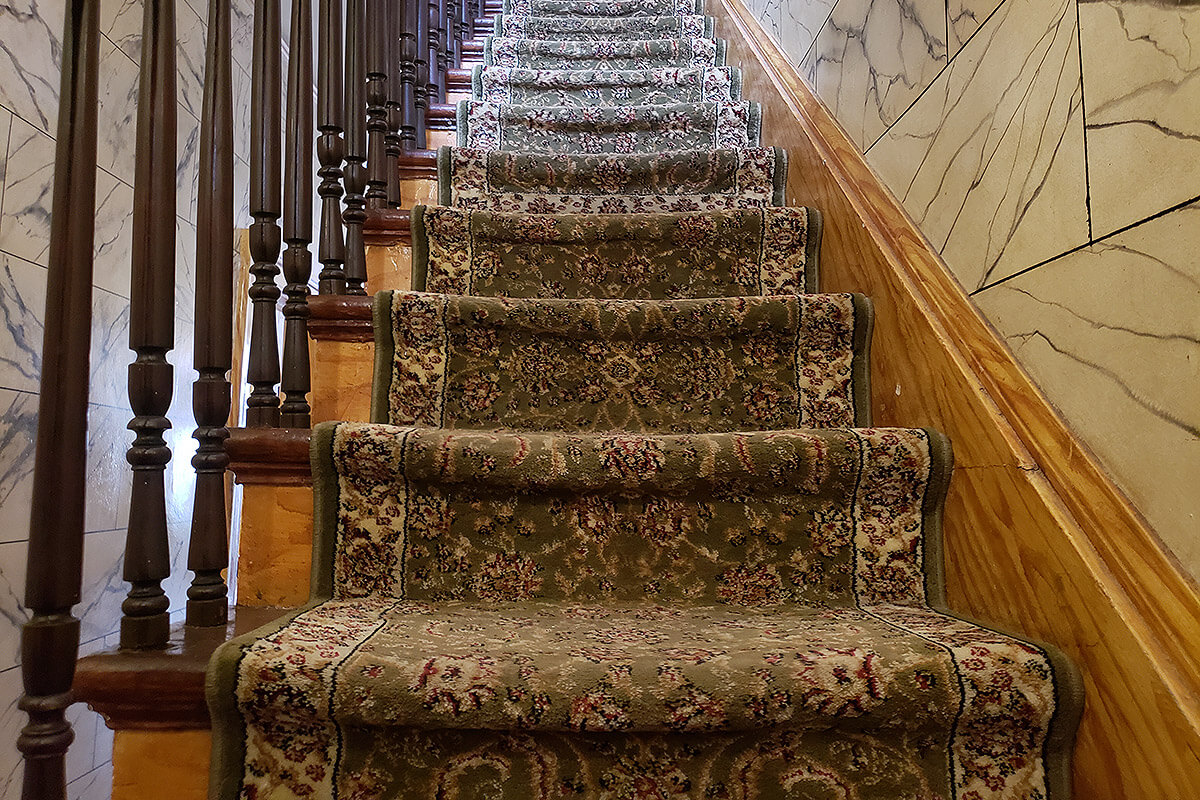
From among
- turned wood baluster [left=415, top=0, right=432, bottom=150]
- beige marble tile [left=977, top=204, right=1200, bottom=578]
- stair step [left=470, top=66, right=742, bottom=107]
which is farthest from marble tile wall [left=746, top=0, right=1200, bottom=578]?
turned wood baluster [left=415, top=0, right=432, bottom=150]

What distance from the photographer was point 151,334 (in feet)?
2.61

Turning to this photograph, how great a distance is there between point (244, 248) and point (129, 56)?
89cm

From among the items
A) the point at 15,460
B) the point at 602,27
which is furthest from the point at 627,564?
the point at 602,27

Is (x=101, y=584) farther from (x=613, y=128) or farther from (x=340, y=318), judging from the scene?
(x=613, y=128)

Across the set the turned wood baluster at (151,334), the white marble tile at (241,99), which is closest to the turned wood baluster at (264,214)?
the turned wood baluster at (151,334)

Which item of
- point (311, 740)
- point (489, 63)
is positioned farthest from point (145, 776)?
point (489, 63)

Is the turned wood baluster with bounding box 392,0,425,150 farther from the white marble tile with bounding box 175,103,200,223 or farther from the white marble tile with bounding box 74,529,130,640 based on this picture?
the white marble tile with bounding box 74,529,130,640

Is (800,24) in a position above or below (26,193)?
above

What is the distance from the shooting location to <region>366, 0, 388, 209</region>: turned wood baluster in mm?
1628

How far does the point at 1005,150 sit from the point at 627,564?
720mm

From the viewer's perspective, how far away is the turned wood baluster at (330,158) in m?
1.33

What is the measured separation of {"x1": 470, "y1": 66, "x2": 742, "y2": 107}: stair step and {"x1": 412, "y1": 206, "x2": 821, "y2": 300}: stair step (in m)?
1.17

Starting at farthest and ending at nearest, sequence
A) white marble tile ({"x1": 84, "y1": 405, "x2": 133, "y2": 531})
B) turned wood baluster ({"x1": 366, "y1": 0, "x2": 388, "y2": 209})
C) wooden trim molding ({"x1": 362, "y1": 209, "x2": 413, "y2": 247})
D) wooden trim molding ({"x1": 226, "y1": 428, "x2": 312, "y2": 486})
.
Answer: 1. white marble tile ({"x1": 84, "y1": 405, "x2": 133, "y2": 531})
2. turned wood baluster ({"x1": 366, "y1": 0, "x2": 388, "y2": 209})
3. wooden trim molding ({"x1": 362, "y1": 209, "x2": 413, "y2": 247})
4. wooden trim molding ({"x1": 226, "y1": 428, "x2": 312, "y2": 486})

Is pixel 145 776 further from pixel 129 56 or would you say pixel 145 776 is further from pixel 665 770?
pixel 129 56
